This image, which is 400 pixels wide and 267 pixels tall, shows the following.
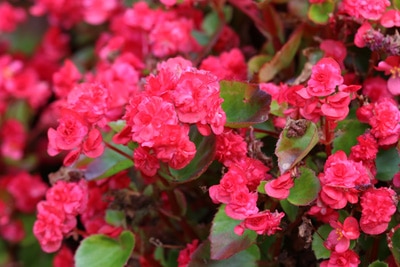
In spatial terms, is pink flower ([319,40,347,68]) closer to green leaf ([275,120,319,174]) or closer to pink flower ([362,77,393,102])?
pink flower ([362,77,393,102])

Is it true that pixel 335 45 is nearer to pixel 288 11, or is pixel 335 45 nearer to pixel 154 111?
pixel 288 11

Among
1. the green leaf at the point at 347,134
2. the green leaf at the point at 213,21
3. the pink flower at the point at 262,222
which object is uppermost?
the pink flower at the point at 262,222

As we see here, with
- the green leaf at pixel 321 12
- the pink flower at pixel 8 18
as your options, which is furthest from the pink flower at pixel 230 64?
the pink flower at pixel 8 18

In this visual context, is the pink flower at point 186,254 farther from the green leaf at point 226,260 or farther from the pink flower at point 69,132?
the pink flower at point 69,132

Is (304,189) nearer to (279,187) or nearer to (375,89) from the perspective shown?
(279,187)

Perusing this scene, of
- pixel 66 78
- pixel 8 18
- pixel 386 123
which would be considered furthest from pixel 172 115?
pixel 8 18

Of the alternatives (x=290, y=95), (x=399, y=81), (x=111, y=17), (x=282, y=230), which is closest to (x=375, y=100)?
(x=399, y=81)
